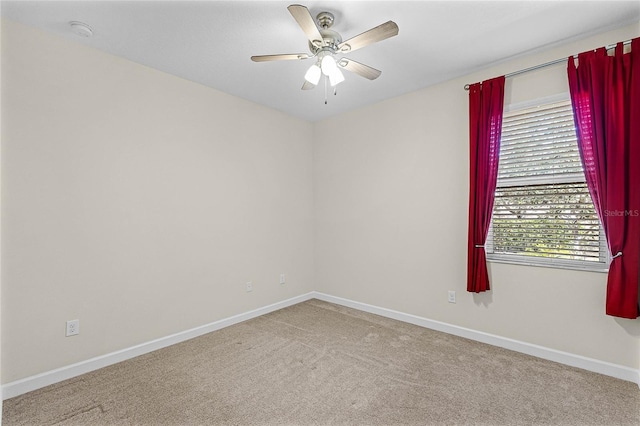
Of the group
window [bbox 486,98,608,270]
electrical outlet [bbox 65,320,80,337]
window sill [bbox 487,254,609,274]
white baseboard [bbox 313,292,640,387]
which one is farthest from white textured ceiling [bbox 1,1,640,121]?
white baseboard [bbox 313,292,640,387]

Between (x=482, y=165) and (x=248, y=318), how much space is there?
3033 mm

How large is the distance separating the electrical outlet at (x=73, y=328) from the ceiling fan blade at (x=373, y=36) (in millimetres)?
2908

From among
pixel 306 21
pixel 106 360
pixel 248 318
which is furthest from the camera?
pixel 248 318

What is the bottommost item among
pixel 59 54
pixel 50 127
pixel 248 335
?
pixel 248 335

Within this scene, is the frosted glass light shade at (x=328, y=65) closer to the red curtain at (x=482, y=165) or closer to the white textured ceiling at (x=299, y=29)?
the white textured ceiling at (x=299, y=29)

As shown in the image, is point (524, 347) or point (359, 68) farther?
point (524, 347)

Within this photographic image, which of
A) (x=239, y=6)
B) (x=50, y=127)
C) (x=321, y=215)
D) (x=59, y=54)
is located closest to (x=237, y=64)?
(x=239, y=6)

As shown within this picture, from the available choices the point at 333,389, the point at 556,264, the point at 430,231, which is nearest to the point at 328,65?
the point at 430,231

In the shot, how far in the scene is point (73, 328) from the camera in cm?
246

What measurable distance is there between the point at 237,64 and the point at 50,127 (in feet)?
5.08

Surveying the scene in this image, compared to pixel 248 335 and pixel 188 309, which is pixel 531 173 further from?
pixel 188 309

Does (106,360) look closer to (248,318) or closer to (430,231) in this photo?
(248,318)

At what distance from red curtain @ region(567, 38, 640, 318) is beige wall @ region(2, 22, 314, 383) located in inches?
126

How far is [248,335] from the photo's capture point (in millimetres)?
3229
